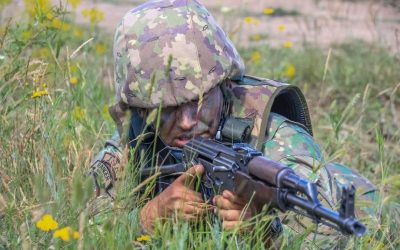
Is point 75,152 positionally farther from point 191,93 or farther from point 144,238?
point 144,238

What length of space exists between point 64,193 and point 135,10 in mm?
782

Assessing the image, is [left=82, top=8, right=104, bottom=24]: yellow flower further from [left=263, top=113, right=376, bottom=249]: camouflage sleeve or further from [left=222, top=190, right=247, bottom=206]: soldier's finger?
[left=222, top=190, right=247, bottom=206]: soldier's finger

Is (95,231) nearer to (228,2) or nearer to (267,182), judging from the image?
(267,182)

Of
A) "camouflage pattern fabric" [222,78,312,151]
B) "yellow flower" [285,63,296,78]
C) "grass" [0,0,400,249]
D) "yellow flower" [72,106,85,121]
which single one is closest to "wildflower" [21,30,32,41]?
"grass" [0,0,400,249]

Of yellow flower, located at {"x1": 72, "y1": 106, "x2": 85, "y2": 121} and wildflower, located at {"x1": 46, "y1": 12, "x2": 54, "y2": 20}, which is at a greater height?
wildflower, located at {"x1": 46, "y1": 12, "x2": 54, "y2": 20}

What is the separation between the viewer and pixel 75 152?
3145 mm

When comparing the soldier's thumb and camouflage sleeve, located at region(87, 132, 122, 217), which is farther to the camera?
camouflage sleeve, located at region(87, 132, 122, 217)

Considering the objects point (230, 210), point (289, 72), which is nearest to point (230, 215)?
point (230, 210)

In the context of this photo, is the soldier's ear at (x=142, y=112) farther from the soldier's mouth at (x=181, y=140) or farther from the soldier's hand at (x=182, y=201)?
the soldier's hand at (x=182, y=201)

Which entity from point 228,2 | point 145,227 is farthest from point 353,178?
point 228,2

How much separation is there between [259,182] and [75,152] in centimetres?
96

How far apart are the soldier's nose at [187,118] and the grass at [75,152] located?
23 cm

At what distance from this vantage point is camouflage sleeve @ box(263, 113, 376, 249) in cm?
274

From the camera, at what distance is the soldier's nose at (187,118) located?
288cm
